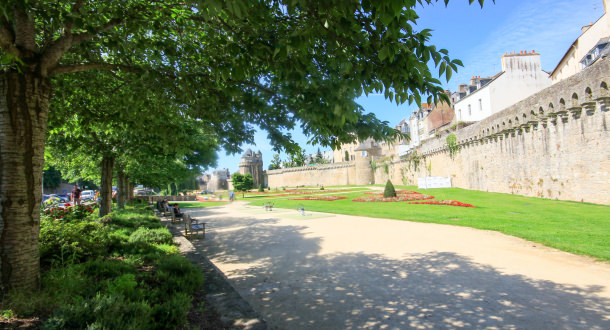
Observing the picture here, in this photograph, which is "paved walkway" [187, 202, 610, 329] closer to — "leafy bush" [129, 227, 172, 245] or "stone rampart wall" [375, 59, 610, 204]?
"leafy bush" [129, 227, 172, 245]

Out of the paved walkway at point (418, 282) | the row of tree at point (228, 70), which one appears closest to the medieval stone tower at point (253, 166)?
the paved walkway at point (418, 282)

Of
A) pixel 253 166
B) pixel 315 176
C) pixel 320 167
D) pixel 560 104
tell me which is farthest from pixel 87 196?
pixel 560 104

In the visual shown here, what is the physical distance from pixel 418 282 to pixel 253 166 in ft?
239

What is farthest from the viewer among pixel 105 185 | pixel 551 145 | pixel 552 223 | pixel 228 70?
pixel 551 145

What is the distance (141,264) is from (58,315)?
2.93 m

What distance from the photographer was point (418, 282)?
226 inches

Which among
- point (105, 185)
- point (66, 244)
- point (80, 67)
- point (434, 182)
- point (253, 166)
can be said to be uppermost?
point (253, 166)

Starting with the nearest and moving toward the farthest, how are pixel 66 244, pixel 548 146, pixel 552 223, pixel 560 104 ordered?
pixel 66 244
pixel 552 223
pixel 560 104
pixel 548 146

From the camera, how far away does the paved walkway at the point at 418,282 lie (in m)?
4.30

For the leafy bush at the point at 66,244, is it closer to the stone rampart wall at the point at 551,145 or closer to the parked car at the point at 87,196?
the stone rampart wall at the point at 551,145

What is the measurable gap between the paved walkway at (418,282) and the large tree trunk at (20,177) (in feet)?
10.1

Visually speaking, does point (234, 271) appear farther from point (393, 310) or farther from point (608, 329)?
point (608, 329)

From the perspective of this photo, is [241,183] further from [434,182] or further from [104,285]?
[104,285]

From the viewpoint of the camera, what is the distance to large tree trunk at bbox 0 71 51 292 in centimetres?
368
